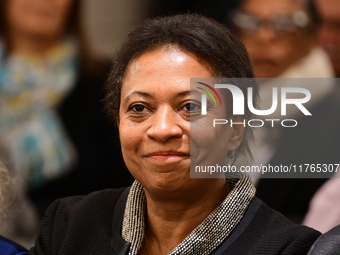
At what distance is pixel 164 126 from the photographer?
5.00ft

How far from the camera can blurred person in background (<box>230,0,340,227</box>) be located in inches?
99.0

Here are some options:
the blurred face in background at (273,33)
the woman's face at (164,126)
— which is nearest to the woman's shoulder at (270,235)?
the woman's face at (164,126)

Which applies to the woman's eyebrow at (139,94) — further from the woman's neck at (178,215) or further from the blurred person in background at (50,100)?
the blurred person in background at (50,100)

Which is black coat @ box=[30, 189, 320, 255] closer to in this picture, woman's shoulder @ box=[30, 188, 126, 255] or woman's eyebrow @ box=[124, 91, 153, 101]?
woman's shoulder @ box=[30, 188, 126, 255]

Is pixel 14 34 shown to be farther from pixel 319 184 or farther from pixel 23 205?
pixel 319 184

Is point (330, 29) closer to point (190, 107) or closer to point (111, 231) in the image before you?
point (190, 107)

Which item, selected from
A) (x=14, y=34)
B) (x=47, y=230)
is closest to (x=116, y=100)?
(x=47, y=230)

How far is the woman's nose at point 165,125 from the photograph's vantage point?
1522mm

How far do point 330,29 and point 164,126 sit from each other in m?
1.35

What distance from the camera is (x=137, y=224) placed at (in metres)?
1.69

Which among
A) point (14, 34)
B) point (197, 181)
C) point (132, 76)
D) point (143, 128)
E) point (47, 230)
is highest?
point (14, 34)

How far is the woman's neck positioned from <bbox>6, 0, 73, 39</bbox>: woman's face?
148 centimetres

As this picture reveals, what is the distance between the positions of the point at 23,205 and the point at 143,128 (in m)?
1.40

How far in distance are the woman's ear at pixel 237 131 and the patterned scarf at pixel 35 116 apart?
135 cm
